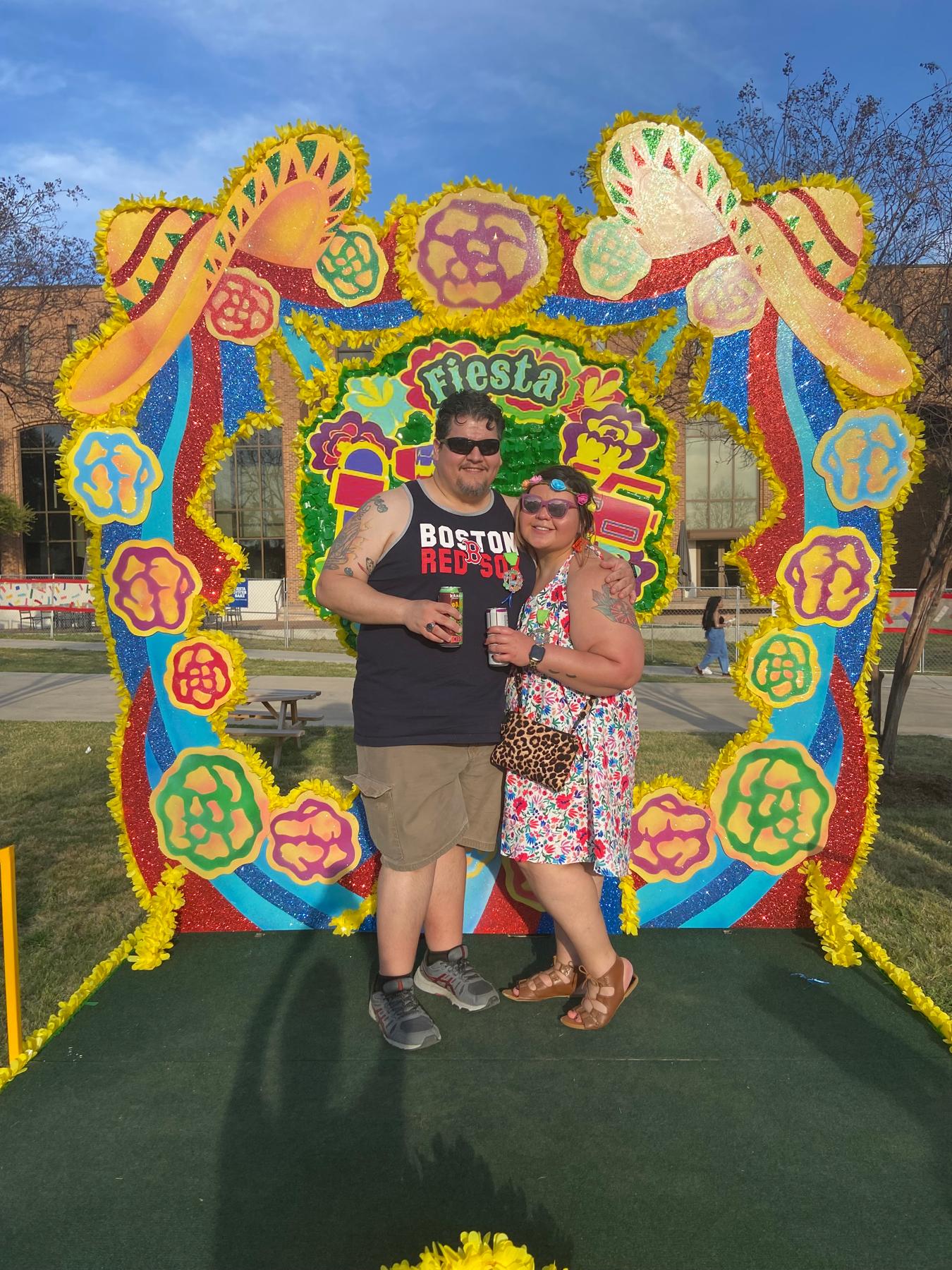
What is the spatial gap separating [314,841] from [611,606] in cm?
164

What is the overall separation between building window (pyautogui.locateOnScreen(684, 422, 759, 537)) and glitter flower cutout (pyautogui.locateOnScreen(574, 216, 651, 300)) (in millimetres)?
24300

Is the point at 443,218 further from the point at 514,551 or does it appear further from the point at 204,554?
the point at 204,554

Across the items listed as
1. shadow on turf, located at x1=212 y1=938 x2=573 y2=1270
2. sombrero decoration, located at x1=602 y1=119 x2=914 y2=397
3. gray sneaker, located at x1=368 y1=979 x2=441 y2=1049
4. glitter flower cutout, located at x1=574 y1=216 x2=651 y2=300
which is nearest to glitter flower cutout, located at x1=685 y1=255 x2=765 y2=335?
sombrero decoration, located at x1=602 y1=119 x2=914 y2=397

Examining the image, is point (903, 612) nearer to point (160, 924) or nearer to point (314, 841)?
point (314, 841)

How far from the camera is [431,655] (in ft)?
9.45

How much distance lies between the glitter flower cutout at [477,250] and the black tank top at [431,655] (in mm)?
967

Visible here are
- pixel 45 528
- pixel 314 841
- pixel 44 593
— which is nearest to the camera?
pixel 314 841

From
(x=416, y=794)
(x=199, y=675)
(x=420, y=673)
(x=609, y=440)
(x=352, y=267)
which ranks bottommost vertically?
(x=416, y=794)

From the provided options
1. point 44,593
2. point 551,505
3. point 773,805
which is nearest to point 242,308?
point 551,505

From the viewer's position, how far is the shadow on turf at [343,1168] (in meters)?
1.95

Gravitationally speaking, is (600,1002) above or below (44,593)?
above

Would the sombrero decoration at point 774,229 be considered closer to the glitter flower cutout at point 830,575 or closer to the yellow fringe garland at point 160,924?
the glitter flower cutout at point 830,575

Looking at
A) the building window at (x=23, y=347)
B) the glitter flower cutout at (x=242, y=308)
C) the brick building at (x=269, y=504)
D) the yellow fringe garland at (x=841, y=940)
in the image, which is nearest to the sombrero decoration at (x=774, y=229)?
the glitter flower cutout at (x=242, y=308)

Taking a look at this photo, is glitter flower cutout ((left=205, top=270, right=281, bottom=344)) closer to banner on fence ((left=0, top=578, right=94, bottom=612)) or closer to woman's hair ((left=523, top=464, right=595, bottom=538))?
woman's hair ((left=523, top=464, right=595, bottom=538))
